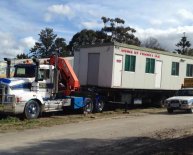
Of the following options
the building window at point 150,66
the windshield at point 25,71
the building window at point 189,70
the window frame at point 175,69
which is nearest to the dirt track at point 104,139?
the windshield at point 25,71

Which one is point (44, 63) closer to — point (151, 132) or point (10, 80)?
point (10, 80)

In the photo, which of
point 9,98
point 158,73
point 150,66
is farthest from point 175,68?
point 9,98

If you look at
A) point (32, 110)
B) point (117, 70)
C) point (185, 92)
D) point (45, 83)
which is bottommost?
point (32, 110)

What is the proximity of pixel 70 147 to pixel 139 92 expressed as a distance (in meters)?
15.6

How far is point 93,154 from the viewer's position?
1087 cm

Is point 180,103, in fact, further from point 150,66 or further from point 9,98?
point 9,98

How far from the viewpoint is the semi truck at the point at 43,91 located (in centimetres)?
1852

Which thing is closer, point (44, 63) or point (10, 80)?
point (10, 80)

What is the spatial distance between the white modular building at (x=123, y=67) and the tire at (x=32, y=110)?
5.91 metres

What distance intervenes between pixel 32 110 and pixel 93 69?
23.0 feet

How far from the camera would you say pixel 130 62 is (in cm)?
2539

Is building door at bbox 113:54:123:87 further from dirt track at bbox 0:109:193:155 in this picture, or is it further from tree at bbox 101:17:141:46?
tree at bbox 101:17:141:46

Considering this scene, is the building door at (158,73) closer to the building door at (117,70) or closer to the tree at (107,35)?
the building door at (117,70)

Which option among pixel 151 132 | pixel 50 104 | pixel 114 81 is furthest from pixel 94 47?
pixel 151 132
